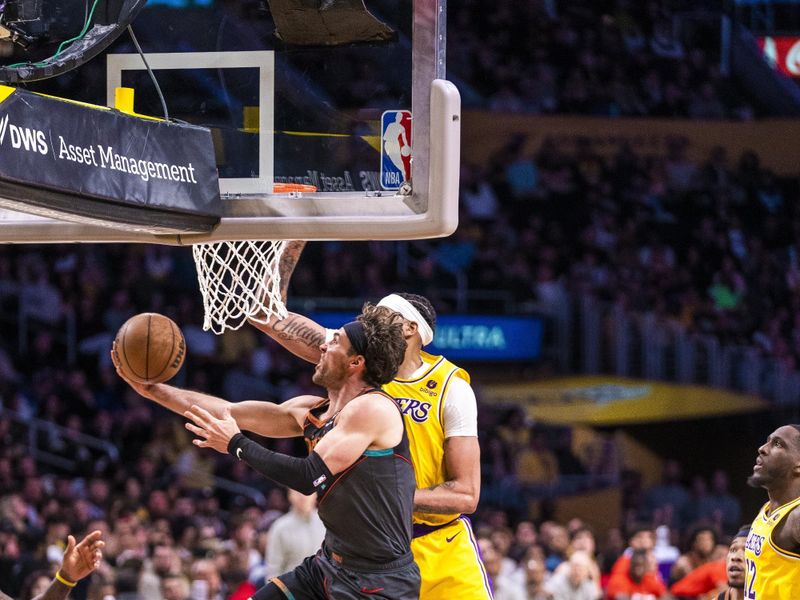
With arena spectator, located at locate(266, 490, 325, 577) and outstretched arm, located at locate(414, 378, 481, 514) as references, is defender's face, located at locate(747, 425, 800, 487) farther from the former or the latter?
arena spectator, located at locate(266, 490, 325, 577)

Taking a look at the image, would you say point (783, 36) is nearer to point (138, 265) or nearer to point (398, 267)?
point (398, 267)

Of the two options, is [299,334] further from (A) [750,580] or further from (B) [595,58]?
(B) [595,58]

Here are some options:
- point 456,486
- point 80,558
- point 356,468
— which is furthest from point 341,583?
point 80,558

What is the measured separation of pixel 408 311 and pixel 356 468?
97cm

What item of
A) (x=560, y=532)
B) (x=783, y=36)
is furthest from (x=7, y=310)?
(x=783, y=36)

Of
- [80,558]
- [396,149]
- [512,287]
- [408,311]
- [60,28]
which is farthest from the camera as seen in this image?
[512,287]

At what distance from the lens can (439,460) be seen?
5586mm

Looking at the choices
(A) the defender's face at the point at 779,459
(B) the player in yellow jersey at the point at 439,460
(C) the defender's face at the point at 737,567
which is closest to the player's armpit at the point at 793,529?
(A) the defender's face at the point at 779,459

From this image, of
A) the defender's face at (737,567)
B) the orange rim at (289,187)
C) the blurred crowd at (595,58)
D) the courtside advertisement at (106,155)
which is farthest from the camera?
the blurred crowd at (595,58)

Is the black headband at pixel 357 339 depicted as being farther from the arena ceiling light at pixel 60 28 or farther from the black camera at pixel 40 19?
the black camera at pixel 40 19

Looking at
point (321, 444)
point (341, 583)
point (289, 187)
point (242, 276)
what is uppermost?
point (289, 187)

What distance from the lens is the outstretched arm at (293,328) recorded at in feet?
20.0

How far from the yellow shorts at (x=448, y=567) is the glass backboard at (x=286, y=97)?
1.37 meters

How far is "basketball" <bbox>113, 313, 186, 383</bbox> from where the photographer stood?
565 cm
